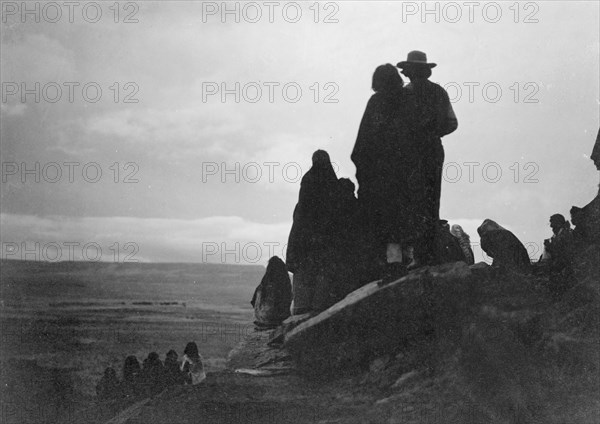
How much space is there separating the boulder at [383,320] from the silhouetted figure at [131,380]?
813 centimetres

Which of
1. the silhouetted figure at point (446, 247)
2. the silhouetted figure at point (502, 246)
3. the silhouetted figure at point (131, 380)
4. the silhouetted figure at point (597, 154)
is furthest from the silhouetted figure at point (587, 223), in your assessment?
the silhouetted figure at point (131, 380)

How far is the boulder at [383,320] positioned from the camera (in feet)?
19.9

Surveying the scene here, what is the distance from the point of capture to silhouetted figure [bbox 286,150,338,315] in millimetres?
7797

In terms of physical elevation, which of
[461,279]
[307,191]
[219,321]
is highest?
[307,191]

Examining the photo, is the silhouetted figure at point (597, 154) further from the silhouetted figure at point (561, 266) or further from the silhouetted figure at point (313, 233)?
the silhouetted figure at point (313, 233)

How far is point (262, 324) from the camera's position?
895 cm

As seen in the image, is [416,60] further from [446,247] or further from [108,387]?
[108,387]

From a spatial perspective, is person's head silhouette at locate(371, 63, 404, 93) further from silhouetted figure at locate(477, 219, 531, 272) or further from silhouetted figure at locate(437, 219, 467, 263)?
silhouetted figure at locate(477, 219, 531, 272)

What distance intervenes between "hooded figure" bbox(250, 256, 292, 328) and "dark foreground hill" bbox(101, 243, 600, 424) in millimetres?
2185

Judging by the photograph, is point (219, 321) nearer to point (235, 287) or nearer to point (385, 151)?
point (235, 287)

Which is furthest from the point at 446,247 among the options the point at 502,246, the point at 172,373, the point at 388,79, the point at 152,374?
the point at 152,374

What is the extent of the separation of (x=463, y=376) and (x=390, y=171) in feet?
8.31

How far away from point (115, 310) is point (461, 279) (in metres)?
44.1

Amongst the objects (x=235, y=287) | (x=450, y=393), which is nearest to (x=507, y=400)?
(x=450, y=393)
